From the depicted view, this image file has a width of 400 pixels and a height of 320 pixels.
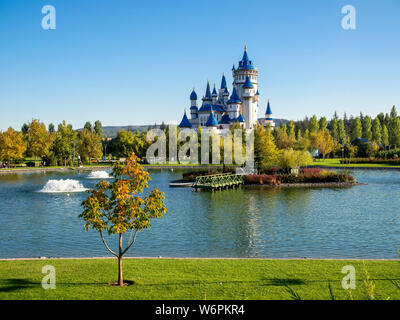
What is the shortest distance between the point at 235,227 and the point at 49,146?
2434 inches

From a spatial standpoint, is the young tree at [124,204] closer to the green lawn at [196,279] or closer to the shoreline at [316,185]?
the green lawn at [196,279]

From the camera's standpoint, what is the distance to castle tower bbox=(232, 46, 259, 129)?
3812 inches

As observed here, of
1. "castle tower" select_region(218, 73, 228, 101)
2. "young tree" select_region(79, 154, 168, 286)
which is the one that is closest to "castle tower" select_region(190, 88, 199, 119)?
"castle tower" select_region(218, 73, 228, 101)

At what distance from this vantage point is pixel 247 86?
95.7m

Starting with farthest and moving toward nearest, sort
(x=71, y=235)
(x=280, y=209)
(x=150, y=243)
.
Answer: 1. (x=280, y=209)
2. (x=71, y=235)
3. (x=150, y=243)

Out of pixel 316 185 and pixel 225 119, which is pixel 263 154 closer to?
pixel 316 185

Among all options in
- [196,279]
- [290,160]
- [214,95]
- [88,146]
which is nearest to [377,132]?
[214,95]

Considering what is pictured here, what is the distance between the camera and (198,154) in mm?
66688

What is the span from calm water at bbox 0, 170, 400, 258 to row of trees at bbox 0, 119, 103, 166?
130ft

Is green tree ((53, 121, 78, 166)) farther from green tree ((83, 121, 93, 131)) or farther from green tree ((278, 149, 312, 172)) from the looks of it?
green tree ((83, 121, 93, 131))

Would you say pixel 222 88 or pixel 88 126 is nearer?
pixel 222 88

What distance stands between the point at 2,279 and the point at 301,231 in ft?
42.3
